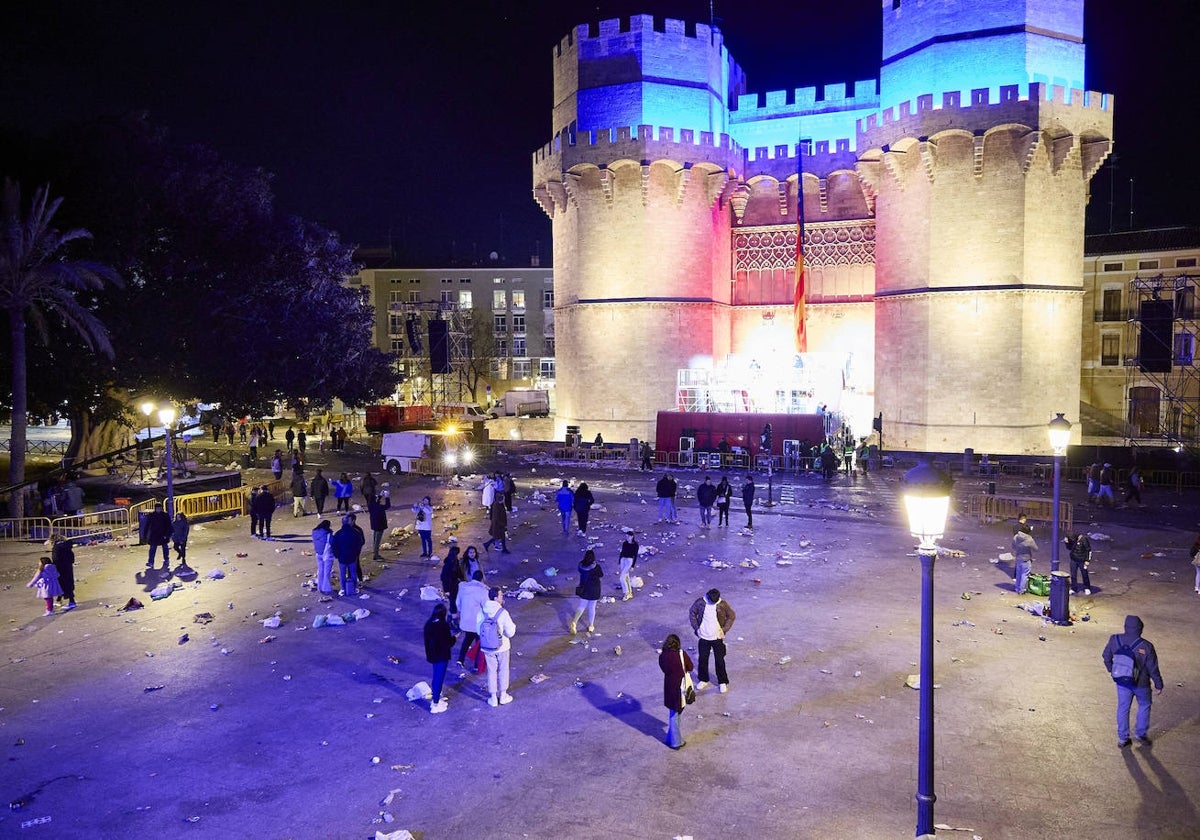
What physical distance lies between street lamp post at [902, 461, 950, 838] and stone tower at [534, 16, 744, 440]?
3131 centimetres

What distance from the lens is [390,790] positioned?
7.86 metres

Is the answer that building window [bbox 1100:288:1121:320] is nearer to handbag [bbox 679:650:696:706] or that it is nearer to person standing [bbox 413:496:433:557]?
person standing [bbox 413:496:433:557]

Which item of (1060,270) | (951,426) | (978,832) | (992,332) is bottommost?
(978,832)

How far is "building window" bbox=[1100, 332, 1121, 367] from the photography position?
4294cm

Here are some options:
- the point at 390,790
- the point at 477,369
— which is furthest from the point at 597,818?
the point at 477,369

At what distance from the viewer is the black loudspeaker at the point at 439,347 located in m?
44.8

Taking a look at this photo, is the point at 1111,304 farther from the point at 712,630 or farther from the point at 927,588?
the point at 927,588

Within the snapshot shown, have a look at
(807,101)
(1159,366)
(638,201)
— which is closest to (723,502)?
(638,201)

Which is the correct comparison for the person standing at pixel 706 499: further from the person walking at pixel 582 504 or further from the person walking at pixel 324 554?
the person walking at pixel 324 554

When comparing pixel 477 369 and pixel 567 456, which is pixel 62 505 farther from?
pixel 477 369

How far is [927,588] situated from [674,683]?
118 inches

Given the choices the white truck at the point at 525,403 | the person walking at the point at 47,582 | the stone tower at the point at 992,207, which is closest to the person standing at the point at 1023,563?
the person walking at the point at 47,582

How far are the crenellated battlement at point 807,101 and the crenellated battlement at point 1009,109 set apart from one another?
582cm

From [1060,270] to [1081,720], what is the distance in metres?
28.2
